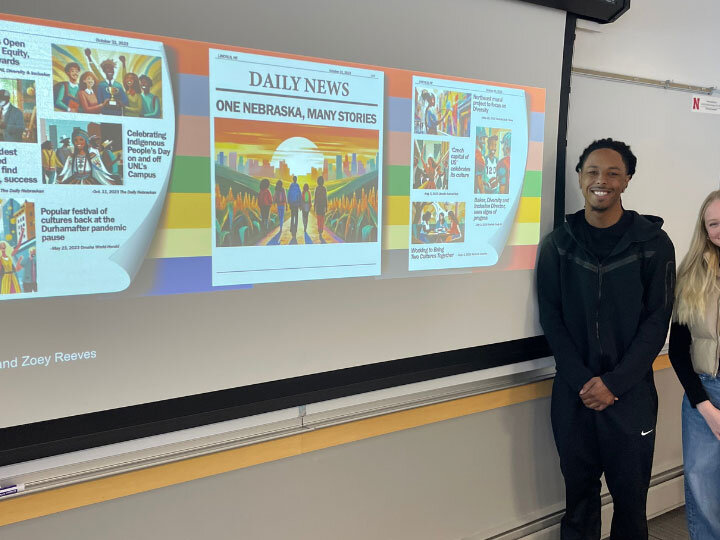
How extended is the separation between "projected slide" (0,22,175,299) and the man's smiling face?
153 centimetres

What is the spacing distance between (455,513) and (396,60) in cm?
170

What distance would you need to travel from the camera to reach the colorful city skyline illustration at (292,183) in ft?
5.18

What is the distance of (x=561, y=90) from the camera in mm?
2256

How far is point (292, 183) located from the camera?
1683 millimetres

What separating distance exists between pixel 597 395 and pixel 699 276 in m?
0.57

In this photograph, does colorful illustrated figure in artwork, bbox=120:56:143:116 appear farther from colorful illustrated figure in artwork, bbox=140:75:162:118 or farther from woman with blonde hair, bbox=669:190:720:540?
woman with blonde hair, bbox=669:190:720:540

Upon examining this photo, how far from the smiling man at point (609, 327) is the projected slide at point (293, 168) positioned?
80 cm

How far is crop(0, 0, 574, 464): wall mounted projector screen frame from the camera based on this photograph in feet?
4.53

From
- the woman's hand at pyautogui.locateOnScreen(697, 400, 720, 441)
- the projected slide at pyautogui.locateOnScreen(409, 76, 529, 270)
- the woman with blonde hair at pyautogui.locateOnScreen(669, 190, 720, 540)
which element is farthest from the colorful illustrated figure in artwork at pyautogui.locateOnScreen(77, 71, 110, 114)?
the woman's hand at pyautogui.locateOnScreen(697, 400, 720, 441)

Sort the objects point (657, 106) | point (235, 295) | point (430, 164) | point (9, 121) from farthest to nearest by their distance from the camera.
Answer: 1. point (657, 106)
2. point (430, 164)
3. point (235, 295)
4. point (9, 121)

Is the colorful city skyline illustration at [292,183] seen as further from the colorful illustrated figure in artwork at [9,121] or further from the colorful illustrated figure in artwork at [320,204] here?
the colorful illustrated figure in artwork at [9,121]

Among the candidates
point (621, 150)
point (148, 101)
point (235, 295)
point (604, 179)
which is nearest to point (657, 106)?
point (621, 150)

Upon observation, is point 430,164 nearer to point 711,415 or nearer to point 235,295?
point 235,295

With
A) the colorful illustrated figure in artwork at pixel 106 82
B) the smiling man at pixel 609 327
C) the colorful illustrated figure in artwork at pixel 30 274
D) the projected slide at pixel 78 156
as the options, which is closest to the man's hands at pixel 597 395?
the smiling man at pixel 609 327
